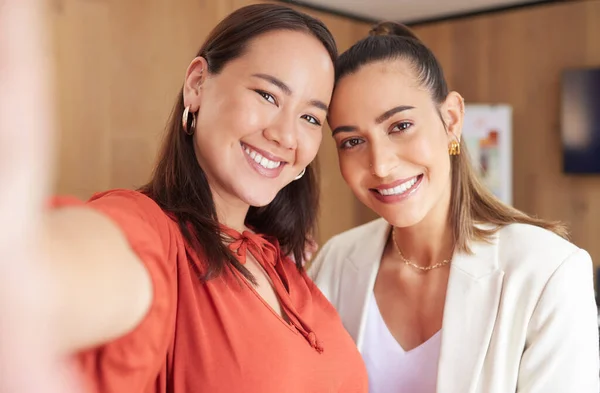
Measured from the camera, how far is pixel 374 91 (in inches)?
56.7

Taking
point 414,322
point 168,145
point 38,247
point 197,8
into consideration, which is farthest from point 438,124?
point 197,8

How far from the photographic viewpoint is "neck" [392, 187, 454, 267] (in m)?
1.59

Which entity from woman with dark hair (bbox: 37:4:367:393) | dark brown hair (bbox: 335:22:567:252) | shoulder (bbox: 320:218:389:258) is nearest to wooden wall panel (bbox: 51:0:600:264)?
shoulder (bbox: 320:218:389:258)

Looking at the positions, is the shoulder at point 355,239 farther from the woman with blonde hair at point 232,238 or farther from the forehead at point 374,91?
the forehead at point 374,91

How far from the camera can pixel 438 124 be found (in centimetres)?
152

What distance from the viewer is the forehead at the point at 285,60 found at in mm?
1185

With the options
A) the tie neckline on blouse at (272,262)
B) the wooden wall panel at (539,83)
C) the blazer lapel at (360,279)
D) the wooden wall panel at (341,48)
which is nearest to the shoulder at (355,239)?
the blazer lapel at (360,279)

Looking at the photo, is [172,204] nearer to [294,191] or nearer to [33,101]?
[294,191]

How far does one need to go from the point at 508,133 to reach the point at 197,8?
2556mm

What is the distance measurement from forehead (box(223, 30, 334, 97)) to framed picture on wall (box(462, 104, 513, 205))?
361 centimetres

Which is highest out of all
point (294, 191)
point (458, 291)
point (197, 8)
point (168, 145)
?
point (197, 8)

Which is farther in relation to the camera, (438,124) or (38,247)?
(438,124)

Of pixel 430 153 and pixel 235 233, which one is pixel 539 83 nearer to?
pixel 430 153

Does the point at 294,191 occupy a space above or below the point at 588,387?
above
